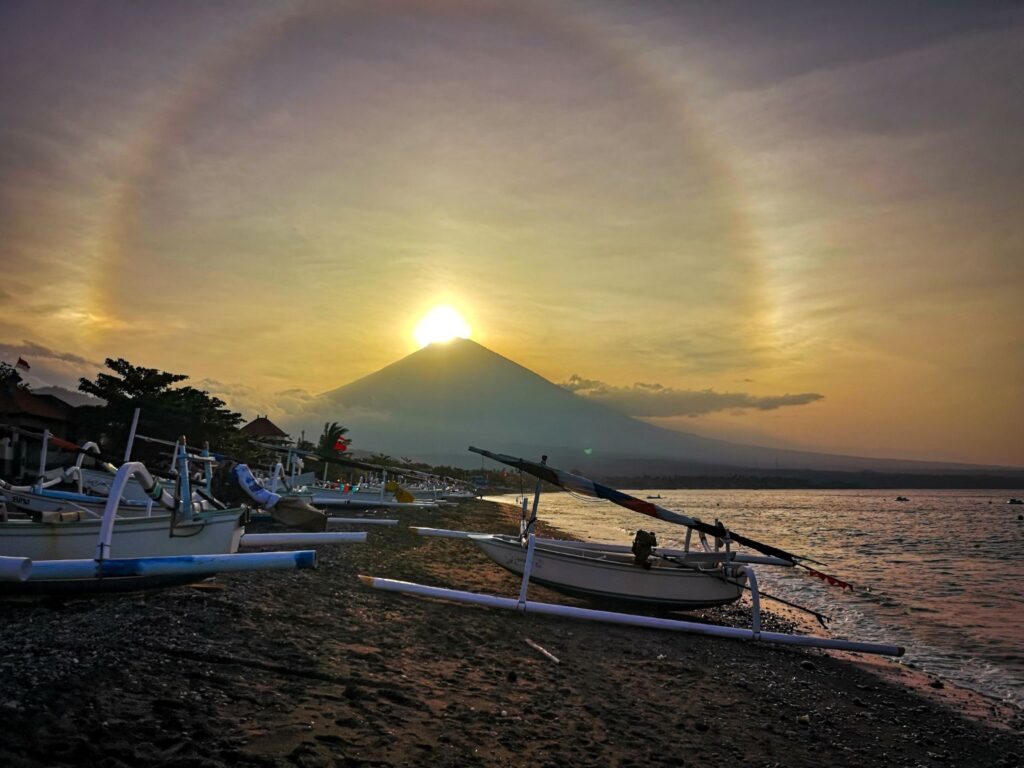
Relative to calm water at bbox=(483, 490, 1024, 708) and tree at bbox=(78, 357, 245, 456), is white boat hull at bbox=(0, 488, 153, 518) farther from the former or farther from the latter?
tree at bbox=(78, 357, 245, 456)

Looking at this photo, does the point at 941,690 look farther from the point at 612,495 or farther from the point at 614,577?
the point at 612,495

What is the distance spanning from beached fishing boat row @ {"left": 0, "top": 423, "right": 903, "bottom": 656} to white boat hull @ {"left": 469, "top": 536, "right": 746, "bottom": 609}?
0.08ft

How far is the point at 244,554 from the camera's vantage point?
627 centimetres

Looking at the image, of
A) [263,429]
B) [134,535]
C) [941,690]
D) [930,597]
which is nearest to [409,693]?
[134,535]

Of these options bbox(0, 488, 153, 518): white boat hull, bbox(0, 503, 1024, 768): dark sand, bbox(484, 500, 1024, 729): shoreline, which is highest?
bbox(0, 488, 153, 518): white boat hull

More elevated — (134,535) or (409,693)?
(134,535)

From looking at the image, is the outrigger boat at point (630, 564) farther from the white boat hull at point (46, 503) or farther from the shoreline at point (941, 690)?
the white boat hull at point (46, 503)

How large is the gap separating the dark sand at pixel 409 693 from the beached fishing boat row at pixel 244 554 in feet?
1.40

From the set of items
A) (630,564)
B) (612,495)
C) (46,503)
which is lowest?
(630,564)

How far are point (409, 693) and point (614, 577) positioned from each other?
29.7ft

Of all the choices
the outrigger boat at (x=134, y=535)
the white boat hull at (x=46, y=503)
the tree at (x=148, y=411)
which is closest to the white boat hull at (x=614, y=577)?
the outrigger boat at (x=134, y=535)

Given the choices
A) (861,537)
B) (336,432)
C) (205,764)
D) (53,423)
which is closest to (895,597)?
(205,764)

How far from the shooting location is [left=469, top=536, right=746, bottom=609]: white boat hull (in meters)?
16.2

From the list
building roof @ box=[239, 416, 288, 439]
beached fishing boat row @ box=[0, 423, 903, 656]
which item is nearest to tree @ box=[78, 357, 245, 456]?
building roof @ box=[239, 416, 288, 439]
